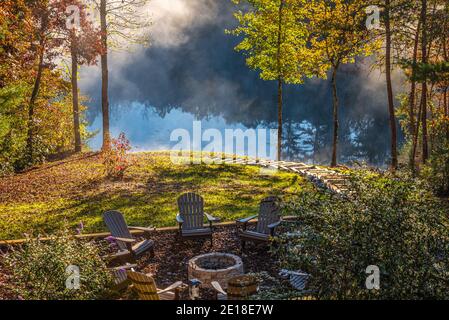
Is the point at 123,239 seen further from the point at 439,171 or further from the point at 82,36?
the point at 82,36

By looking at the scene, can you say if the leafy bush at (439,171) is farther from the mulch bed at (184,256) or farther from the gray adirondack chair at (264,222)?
Answer: the mulch bed at (184,256)

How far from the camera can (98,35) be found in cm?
2077

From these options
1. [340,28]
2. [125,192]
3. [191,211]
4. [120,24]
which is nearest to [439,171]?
[340,28]

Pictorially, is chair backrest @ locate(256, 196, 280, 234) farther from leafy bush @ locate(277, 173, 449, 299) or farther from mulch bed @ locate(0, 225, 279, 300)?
leafy bush @ locate(277, 173, 449, 299)

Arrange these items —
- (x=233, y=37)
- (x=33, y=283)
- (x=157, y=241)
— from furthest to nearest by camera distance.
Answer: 1. (x=233, y=37)
2. (x=157, y=241)
3. (x=33, y=283)

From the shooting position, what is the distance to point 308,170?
18031 millimetres

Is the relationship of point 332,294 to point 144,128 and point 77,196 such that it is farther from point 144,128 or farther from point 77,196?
point 144,128

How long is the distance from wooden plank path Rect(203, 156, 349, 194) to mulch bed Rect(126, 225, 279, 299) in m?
3.79

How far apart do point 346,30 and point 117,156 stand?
11.4 m

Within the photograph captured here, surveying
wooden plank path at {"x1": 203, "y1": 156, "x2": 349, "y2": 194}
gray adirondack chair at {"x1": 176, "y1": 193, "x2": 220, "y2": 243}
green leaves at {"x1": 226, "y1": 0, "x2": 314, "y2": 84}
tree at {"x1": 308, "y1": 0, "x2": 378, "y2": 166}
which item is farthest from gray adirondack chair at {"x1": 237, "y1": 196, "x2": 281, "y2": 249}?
tree at {"x1": 308, "y1": 0, "x2": 378, "y2": 166}

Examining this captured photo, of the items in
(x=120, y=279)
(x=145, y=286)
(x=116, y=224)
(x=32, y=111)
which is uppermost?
(x=32, y=111)

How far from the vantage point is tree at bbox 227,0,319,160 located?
65.8 feet

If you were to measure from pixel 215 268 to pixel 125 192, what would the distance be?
7391mm
